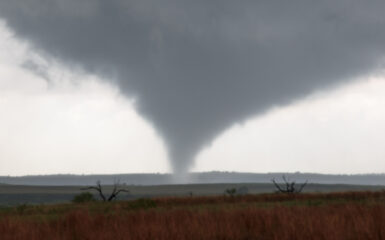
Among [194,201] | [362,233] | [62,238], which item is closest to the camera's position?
[362,233]

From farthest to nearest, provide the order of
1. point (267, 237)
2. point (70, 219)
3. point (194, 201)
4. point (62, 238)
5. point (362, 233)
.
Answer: point (194, 201)
point (70, 219)
point (62, 238)
point (267, 237)
point (362, 233)

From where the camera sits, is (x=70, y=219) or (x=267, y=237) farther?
(x=70, y=219)

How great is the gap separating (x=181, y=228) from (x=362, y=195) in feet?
79.9

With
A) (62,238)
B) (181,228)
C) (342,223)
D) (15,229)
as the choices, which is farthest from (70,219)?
(342,223)

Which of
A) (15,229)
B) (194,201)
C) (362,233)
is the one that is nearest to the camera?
(362,233)

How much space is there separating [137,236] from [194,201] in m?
21.9

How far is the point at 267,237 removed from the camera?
11.2 metres

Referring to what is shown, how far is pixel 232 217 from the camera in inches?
565

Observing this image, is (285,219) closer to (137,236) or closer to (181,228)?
(181,228)

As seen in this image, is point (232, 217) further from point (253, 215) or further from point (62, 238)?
point (62, 238)

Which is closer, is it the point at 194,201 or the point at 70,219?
the point at 70,219

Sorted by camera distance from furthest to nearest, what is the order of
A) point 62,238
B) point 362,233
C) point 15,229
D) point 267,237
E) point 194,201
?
point 194,201, point 15,229, point 62,238, point 267,237, point 362,233

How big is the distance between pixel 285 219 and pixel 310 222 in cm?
126

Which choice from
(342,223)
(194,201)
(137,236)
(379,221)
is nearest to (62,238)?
(137,236)
